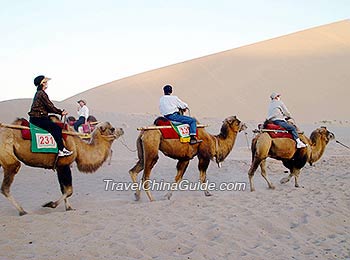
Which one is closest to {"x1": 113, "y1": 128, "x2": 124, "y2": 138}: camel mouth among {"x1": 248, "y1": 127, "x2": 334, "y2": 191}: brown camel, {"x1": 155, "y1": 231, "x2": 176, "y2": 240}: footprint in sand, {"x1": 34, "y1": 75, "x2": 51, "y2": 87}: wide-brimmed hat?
{"x1": 34, "y1": 75, "x2": 51, "y2": 87}: wide-brimmed hat

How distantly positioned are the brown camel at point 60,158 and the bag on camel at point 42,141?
0.30ft

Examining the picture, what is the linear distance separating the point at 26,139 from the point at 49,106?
0.71m

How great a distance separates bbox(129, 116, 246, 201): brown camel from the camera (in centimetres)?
944

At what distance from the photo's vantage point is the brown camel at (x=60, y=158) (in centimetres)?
785

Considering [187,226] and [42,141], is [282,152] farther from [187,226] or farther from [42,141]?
[42,141]

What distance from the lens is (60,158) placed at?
8344mm

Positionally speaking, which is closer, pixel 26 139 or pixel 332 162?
pixel 26 139

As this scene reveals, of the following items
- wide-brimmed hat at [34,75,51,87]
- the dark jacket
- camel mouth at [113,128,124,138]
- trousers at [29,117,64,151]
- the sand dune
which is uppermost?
wide-brimmed hat at [34,75,51,87]

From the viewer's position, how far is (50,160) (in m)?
8.27

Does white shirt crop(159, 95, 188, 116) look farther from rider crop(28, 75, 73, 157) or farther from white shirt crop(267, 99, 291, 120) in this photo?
white shirt crop(267, 99, 291, 120)

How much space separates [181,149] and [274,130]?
8.00 ft

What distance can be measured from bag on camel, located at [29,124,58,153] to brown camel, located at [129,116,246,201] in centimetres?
199

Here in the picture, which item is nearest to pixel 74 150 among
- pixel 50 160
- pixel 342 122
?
pixel 50 160

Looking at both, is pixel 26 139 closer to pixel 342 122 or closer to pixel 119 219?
pixel 119 219
